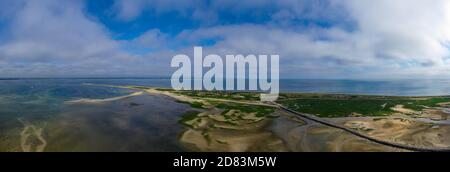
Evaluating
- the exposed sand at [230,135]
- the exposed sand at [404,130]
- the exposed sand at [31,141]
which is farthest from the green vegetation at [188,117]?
the exposed sand at [404,130]

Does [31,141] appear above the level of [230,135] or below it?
above

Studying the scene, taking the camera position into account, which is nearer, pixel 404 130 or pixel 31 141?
pixel 31 141

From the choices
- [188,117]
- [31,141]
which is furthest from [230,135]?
[31,141]

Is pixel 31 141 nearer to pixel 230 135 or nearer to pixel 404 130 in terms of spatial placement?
pixel 230 135

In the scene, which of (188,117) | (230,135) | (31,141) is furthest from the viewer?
(188,117)

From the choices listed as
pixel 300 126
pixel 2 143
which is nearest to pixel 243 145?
pixel 300 126

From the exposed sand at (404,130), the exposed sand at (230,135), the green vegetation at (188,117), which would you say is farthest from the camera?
the green vegetation at (188,117)

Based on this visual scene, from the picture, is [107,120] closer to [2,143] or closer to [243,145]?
[2,143]

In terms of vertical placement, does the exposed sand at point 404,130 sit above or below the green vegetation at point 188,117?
below

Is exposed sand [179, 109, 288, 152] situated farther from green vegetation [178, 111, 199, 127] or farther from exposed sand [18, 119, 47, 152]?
exposed sand [18, 119, 47, 152]

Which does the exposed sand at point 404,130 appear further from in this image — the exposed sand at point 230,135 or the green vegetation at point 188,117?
the green vegetation at point 188,117

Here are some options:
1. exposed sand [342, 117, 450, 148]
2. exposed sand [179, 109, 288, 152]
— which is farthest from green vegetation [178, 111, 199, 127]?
exposed sand [342, 117, 450, 148]
